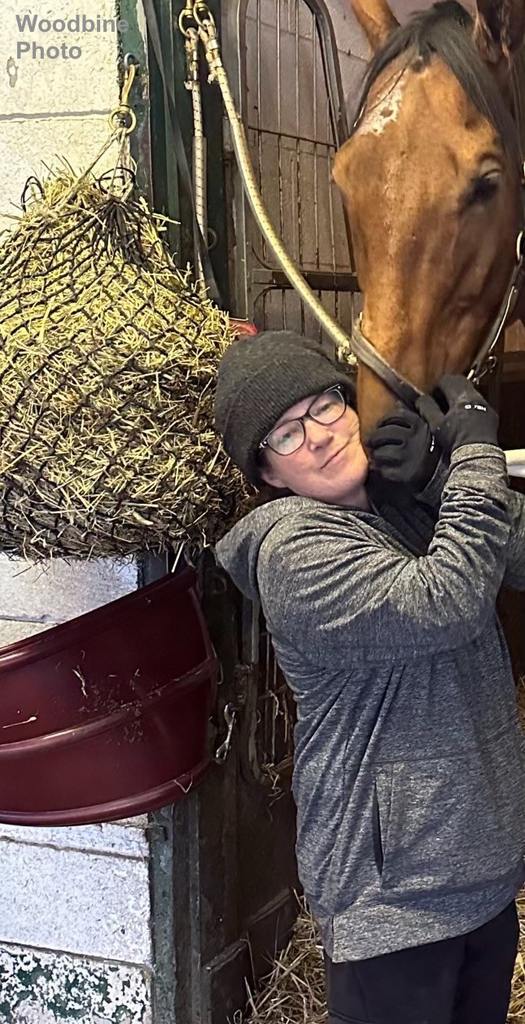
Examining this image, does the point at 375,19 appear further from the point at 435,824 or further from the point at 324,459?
the point at 435,824

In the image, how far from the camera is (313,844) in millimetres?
1128

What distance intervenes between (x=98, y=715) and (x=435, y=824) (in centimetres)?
48

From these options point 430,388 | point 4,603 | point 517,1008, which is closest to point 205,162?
point 430,388

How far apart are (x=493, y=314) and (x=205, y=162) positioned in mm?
454

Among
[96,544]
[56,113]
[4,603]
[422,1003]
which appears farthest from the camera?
[4,603]

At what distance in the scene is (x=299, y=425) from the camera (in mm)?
1061

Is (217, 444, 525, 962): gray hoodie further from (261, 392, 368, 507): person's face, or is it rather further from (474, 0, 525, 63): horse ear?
(474, 0, 525, 63): horse ear

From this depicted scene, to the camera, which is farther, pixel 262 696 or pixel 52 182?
pixel 262 696

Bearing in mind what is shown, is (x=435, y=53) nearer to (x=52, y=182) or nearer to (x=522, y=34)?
(x=522, y=34)

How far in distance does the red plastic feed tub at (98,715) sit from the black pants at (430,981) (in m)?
0.36

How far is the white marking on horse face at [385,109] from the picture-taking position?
1.15 meters

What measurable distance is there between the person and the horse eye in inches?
8.1

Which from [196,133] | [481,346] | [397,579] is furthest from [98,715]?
[196,133]

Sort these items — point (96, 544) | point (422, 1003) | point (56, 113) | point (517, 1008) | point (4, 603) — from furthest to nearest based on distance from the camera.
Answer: point (517, 1008) < point (4, 603) < point (56, 113) < point (96, 544) < point (422, 1003)
